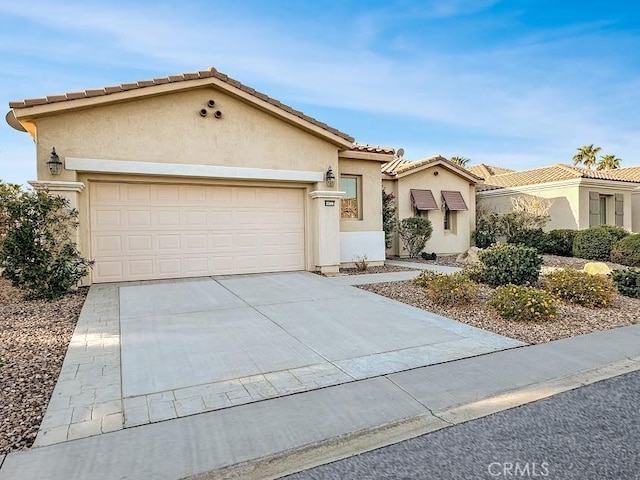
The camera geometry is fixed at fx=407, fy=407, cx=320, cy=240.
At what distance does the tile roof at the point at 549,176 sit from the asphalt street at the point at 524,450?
61.8 feet

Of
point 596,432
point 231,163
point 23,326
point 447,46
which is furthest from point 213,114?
point 596,432

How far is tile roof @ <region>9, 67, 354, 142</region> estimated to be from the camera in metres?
8.55

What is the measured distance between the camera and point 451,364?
189 inches

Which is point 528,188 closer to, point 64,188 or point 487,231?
point 487,231

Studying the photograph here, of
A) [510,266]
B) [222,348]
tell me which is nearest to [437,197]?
[510,266]

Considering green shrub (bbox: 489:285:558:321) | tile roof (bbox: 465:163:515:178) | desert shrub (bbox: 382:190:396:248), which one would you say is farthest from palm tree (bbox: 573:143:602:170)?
green shrub (bbox: 489:285:558:321)

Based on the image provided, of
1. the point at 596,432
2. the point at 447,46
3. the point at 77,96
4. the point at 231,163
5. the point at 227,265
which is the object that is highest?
the point at 447,46

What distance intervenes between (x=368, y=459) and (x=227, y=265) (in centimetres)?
853

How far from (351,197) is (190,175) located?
17.5 ft

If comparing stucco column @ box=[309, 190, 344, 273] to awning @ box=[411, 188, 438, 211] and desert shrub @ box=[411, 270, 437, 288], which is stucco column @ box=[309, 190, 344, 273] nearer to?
desert shrub @ box=[411, 270, 437, 288]

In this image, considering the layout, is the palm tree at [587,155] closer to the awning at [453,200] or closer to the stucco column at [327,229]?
the awning at [453,200]

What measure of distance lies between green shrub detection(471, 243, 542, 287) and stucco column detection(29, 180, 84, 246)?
31.0ft

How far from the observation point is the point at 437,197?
17.8 metres

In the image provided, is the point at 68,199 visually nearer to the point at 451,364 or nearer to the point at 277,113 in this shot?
the point at 277,113
